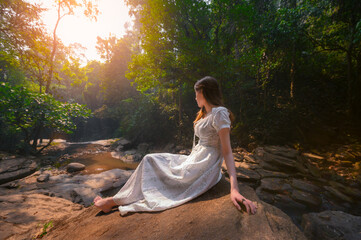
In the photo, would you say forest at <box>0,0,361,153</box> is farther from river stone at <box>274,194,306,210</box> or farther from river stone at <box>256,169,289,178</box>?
river stone at <box>274,194,306,210</box>

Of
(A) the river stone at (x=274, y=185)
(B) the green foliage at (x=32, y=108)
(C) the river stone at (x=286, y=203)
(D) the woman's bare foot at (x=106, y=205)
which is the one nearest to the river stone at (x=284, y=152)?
(A) the river stone at (x=274, y=185)

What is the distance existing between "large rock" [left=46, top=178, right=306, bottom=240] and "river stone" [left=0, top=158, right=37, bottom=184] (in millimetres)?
5348

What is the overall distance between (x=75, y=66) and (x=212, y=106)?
28.5 ft

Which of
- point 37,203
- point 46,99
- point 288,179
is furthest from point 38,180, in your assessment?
point 288,179

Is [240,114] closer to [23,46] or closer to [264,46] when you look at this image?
[264,46]

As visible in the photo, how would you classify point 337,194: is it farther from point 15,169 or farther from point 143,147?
point 143,147

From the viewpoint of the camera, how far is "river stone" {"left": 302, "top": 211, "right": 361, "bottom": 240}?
7.49 feet

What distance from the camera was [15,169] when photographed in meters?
5.47

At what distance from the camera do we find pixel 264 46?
767 centimetres

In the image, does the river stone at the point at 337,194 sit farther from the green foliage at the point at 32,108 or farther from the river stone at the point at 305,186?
the green foliage at the point at 32,108

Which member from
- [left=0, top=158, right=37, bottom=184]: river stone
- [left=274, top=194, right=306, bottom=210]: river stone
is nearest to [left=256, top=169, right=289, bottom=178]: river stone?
[left=274, top=194, right=306, bottom=210]: river stone

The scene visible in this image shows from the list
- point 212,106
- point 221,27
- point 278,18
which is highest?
point 221,27

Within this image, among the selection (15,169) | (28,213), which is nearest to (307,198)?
(28,213)

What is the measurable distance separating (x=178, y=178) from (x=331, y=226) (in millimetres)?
2772
